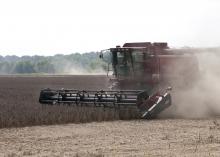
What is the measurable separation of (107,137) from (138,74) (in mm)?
6935

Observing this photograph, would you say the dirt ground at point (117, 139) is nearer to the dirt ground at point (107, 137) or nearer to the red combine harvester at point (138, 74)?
the dirt ground at point (107, 137)

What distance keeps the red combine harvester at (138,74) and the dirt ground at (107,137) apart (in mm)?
1384

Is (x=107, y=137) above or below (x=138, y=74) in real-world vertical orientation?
below

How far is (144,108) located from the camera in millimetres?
15867

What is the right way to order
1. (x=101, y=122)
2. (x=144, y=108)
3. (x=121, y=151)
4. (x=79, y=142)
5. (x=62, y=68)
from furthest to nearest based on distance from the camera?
1. (x=62, y=68)
2. (x=144, y=108)
3. (x=101, y=122)
4. (x=79, y=142)
5. (x=121, y=151)

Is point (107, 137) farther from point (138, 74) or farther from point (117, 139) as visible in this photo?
point (138, 74)

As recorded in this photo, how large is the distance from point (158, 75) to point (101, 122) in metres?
3.73

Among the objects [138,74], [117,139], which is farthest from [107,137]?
[138,74]

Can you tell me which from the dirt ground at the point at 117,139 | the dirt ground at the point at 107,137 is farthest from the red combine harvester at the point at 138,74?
the dirt ground at the point at 117,139

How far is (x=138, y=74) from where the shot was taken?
18188mm

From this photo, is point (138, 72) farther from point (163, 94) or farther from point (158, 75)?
point (163, 94)

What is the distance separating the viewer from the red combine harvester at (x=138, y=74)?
1728 cm

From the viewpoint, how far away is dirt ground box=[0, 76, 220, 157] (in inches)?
372

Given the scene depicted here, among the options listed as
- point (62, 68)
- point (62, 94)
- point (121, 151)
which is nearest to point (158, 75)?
point (62, 94)
